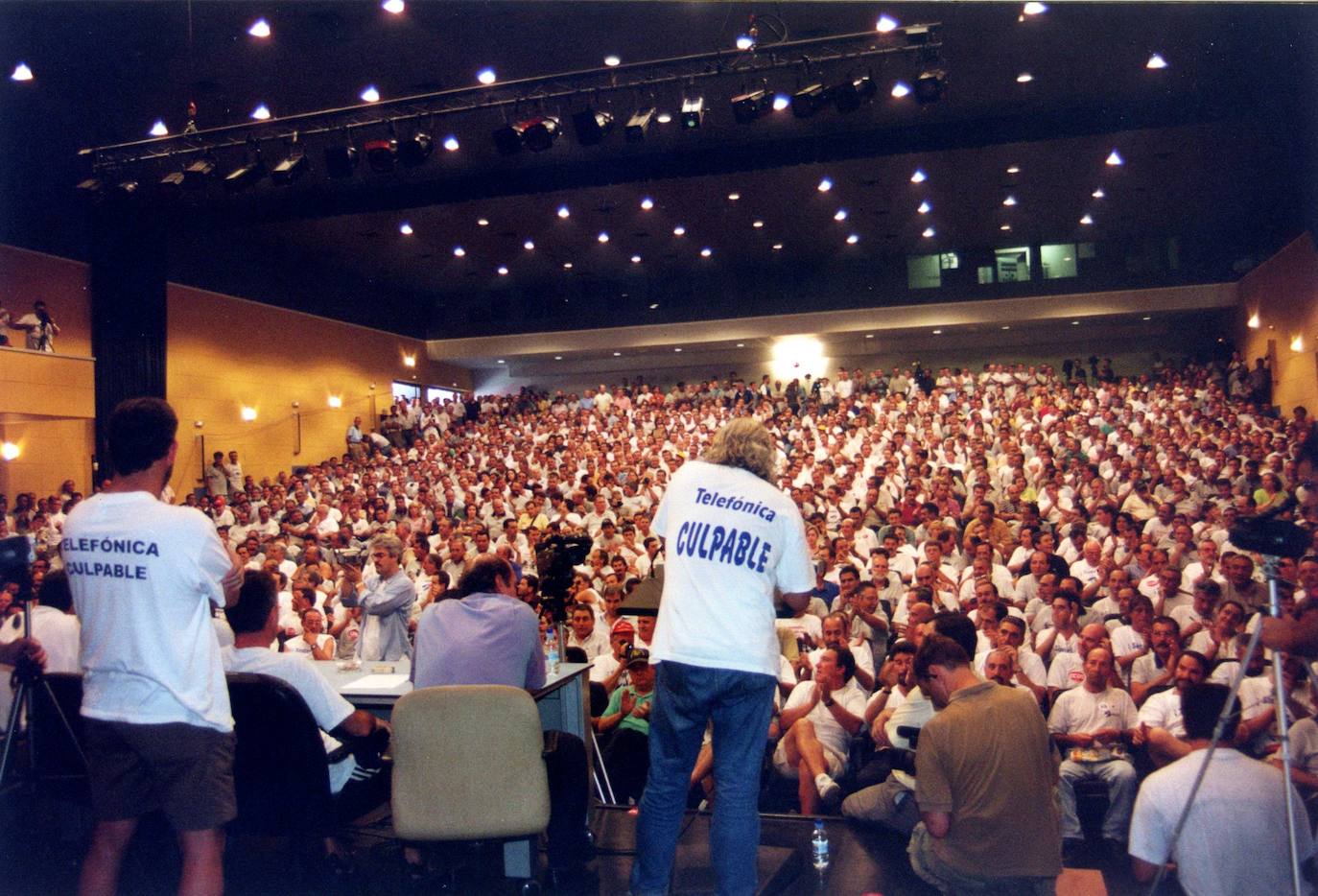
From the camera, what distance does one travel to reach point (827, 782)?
3.90 m

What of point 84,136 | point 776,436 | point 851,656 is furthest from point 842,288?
point 851,656

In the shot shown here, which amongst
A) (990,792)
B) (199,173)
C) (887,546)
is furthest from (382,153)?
(990,792)

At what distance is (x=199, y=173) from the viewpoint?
7871 mm

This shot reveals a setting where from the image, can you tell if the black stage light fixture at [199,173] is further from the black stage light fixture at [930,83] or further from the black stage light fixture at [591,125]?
the black stage light fixture at [930,83]

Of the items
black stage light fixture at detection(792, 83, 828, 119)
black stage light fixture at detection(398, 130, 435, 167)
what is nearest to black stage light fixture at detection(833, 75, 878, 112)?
black stage light fixture at detection(792, 83, 828, 119)

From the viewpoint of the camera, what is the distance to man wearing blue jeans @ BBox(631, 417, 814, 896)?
2387mm

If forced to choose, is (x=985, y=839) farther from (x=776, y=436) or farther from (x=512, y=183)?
(x=776, y=436)

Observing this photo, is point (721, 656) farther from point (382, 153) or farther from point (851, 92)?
point (382, 153)

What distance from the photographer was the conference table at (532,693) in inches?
116

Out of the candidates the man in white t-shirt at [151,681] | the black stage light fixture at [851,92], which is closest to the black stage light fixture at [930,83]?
the black stage light fixture at [851,92]

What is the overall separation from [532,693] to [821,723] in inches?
73.5

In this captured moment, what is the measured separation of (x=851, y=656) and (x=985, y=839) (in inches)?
76.3

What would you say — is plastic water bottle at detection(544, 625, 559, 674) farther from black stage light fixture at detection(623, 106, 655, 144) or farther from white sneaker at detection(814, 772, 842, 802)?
black stage light fixture at detection(623, 106, 655, 144)

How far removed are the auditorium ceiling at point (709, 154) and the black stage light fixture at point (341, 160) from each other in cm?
49
